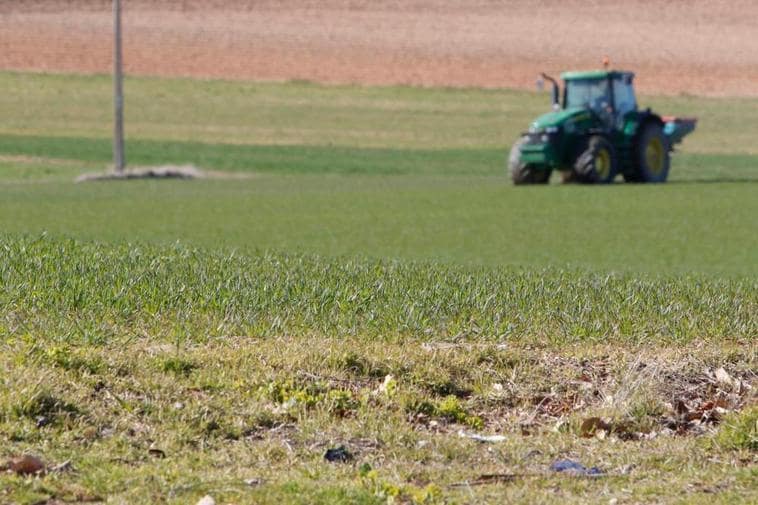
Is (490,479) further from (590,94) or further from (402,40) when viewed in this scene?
(402,40)

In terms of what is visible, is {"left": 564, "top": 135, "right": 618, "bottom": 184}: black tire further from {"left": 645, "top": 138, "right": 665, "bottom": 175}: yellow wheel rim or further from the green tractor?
{"left": 645, "top": 138, "right": 665, "bottom": 175}: yellow wheel rim

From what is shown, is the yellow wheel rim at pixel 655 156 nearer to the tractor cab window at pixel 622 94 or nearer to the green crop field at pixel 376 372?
the tractor cab window at pixel 622 94

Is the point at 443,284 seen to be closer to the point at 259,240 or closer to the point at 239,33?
the point at 259,240

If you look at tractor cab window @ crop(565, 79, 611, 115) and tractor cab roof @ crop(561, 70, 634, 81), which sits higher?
tractor cab roof @ crop(561, 70, 634, 81)

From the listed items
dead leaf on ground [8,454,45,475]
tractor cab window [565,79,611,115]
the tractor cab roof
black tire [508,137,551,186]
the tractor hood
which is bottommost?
black tire [508,137,551,186]

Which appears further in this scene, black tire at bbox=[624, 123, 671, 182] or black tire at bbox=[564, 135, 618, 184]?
black tire at bbox=[624, 123, 671, 182]

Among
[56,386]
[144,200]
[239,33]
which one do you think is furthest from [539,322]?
→ [239,33]

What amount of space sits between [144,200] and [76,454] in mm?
20555

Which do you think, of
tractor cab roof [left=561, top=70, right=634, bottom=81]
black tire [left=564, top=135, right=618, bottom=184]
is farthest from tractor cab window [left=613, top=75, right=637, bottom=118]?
black tire [left=564, top=135, right=618, bottom=184]

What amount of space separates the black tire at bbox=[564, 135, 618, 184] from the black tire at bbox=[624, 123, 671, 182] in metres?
0.54

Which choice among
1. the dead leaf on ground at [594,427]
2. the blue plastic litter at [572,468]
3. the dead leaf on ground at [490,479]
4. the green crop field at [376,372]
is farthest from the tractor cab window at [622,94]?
the dead leaf on ground at [490,479]

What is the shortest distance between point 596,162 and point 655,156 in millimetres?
2037

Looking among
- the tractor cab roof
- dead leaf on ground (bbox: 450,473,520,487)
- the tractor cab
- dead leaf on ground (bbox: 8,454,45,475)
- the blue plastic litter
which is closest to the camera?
dead leaf on ground (bbox: 8,454,45,475)

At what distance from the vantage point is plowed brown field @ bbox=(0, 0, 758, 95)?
63812 mm
